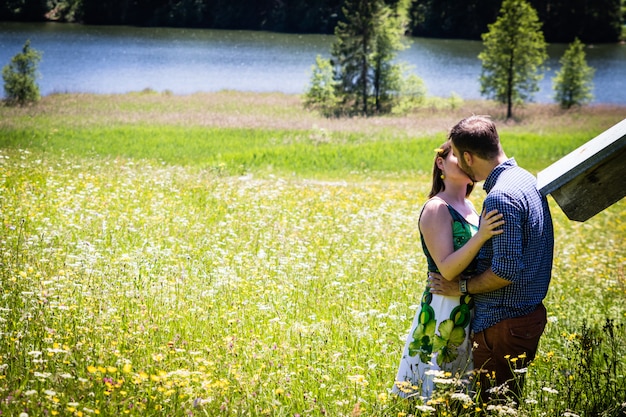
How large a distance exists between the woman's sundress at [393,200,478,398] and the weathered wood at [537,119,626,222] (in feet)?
1.91

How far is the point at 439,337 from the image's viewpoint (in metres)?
3.76

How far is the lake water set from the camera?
43.3m

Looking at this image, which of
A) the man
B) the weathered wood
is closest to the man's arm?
the man

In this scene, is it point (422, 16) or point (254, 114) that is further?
point (422, 16)

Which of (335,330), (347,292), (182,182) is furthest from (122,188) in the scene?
(335,330)

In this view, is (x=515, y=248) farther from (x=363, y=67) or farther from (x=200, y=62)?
(x=200, y=62)

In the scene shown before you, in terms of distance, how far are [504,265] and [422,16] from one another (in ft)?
368

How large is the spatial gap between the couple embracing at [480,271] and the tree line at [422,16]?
277ft

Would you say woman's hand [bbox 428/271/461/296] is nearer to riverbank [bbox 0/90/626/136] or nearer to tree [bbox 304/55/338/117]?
riverbank [bbox 0/90/626/136]

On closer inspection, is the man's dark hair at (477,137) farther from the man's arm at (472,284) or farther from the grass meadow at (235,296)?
the grass meadow at (235,296)

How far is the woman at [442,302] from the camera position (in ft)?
12.1

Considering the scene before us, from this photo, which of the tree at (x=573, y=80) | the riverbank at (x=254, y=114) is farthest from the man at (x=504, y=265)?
the tree at (x=573, y=80)

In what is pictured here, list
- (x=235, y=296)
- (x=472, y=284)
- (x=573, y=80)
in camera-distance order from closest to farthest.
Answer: (x=472, y=284), (x=235, y=296), (x=573, y=80)

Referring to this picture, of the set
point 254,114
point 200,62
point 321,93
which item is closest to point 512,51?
point 321,93
